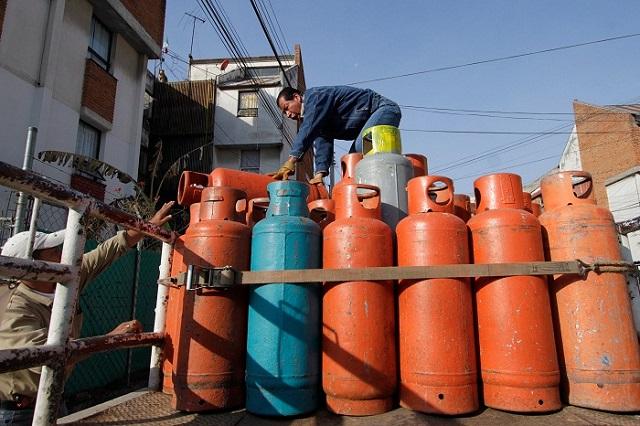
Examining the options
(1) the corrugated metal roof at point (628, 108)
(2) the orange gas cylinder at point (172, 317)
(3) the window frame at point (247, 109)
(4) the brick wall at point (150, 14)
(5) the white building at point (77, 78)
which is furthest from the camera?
(1) the corrugated metal roof at point (628, 108)

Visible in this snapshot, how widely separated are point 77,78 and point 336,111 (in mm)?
9405

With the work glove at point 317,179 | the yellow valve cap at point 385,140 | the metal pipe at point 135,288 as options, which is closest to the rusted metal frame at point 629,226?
the yellow valve cap at point 385,140

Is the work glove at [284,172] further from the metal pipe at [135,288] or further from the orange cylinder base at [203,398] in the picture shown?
the metal pipe at [135,288]

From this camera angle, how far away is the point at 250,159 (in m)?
20.4

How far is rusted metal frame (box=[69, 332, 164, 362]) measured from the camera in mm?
1774

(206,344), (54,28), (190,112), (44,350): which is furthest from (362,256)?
(190,112)

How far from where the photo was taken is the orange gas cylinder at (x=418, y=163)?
3682 mm

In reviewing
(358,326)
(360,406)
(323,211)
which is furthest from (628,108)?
(360,406)

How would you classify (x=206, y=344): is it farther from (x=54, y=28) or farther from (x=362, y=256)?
(x=54, y=28)

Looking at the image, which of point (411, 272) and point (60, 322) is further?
point (411, 272)

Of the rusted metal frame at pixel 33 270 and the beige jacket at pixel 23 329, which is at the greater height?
the rusted metal frame at pixel 33 270

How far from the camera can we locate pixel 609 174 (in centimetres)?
2428

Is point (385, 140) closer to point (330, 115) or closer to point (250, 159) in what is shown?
point (330, 115)

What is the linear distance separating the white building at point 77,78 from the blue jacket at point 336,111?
20.6 feet
